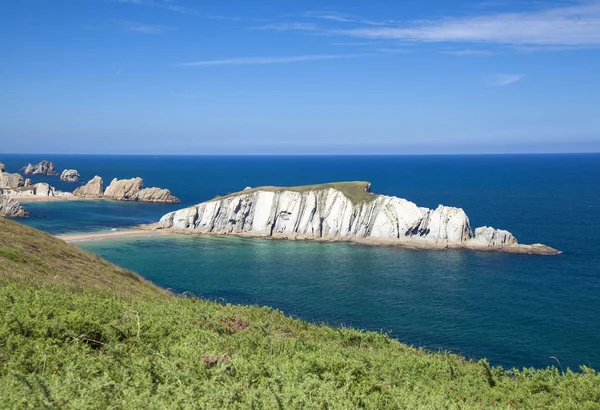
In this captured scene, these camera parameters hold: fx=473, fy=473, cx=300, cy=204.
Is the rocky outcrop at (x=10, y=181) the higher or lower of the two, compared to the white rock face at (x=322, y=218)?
higher

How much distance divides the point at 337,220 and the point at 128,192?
77.5m

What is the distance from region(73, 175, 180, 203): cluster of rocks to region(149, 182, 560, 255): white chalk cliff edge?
39.9 metres

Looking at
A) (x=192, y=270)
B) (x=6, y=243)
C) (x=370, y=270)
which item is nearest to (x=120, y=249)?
(x=192, y=270)

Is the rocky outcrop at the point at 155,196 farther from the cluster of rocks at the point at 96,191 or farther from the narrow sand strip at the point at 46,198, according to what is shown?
the narrow sand strip at the point at 46,198

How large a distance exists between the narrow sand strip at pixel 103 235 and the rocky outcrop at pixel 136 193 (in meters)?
42.5

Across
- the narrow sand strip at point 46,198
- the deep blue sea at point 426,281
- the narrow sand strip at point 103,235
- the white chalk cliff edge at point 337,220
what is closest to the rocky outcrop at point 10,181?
the narrow sand strip at point 46,198

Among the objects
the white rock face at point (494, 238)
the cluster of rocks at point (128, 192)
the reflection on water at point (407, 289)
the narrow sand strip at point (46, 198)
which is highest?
the cluster of rocks at point (128, 192)

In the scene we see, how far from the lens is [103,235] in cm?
8581

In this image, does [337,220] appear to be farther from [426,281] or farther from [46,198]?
[46,198]

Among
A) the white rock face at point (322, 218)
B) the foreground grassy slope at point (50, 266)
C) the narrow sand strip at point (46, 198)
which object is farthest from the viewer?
the narrow sand strip at point (46, 198)

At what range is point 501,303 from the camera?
5031cm

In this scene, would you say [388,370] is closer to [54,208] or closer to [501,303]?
[501,303]

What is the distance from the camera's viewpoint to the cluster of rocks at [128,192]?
13525 centimetres

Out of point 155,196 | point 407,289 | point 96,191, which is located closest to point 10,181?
point 96,191
